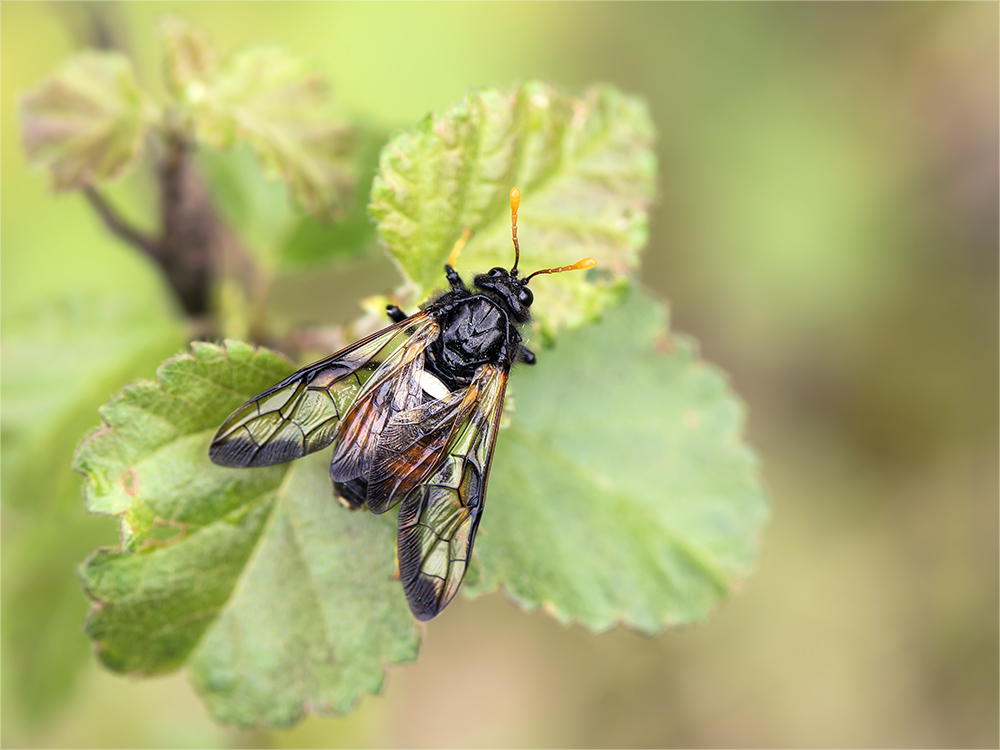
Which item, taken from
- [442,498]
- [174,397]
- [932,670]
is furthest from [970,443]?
[174,397]

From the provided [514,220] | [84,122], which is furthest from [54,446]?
[514,220]

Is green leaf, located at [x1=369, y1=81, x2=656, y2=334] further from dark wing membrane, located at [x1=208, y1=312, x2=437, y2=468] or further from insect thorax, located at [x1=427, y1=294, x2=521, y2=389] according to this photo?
dark wing membrane, located at [x1=208, y1=312, x2=437, y2=468]

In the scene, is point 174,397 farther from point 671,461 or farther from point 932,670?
point 932,670

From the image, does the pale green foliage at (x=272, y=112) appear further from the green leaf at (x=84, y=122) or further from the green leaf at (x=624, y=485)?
the green leaf at (x=624, y=485)

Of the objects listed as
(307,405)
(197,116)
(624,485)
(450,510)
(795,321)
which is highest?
(795,321)

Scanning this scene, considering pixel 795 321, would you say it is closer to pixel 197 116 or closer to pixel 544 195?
pixel 544 195

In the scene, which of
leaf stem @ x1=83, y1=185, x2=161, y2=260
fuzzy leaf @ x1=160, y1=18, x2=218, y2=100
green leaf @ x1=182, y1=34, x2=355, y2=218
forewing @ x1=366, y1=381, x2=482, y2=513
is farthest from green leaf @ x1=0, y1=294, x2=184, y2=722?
forewing @ x1=366, y1=381, x2=482, y2=513
